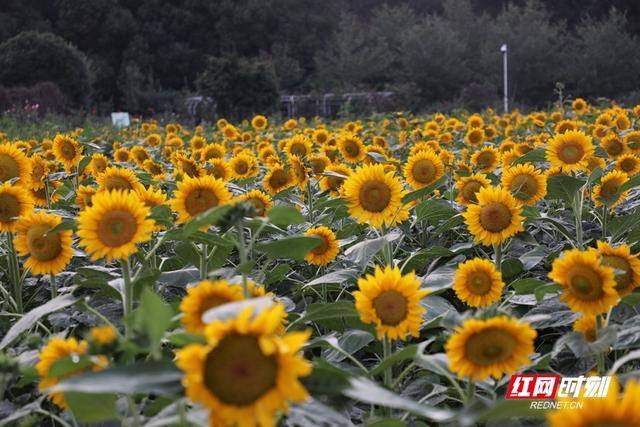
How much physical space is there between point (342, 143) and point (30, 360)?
8.17 ft

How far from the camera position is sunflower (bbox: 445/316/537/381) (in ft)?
4.25

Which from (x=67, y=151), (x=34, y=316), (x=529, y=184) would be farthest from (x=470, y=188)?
(x=67, y=151)

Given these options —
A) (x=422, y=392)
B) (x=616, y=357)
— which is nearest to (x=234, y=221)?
(x=422, y=392)

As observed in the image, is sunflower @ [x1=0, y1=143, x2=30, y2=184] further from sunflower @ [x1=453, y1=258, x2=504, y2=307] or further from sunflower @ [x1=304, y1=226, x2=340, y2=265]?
sunflower @ [x1=453, y1=258, x2=504, y2=307]

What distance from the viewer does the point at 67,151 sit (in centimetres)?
333

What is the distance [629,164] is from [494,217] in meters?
1.13

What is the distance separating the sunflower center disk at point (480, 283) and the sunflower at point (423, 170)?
109cm

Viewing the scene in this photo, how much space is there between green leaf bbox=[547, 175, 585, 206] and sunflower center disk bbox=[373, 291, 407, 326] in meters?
1.01

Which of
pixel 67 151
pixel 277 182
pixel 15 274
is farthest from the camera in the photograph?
pixel 67 151

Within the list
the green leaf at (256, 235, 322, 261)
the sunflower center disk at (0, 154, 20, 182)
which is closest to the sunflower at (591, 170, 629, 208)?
the green leaf at (256, 235, 322, 261)

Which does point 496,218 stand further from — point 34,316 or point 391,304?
point 34,316

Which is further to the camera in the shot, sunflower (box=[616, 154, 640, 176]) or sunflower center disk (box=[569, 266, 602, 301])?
sunflower (box=[616, 154, 640, 176])

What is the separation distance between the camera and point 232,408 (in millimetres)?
970

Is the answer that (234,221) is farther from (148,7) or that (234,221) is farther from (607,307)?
(148,7)
